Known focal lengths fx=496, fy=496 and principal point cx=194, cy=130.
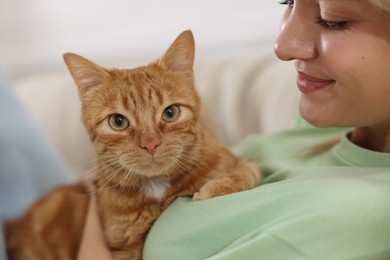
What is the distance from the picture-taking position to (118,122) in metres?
1.12

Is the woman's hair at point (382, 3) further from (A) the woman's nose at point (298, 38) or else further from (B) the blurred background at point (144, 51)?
(B) the blurred background at point (144, 51)

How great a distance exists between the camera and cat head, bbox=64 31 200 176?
3.60ft

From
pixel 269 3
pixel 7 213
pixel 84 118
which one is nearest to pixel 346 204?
pixel 84 118

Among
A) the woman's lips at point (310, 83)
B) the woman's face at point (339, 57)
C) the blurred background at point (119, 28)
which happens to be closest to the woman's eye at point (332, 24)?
the woman's face at point (339, 57)

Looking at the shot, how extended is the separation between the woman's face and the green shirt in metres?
0.14

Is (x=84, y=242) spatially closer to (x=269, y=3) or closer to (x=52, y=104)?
(x=52, y=104)

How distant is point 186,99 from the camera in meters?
1.18

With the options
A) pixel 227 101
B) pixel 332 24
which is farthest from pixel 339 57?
pixel 227 101

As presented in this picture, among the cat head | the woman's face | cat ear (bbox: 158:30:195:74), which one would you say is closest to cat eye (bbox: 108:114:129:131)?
the cat head

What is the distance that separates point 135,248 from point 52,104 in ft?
4.09

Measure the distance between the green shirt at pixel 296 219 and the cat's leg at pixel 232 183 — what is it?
4cm

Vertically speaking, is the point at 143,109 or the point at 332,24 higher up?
the point at 332,24

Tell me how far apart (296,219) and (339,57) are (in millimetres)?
330

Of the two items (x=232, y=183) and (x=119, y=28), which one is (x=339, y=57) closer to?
(x=232, y=183)
